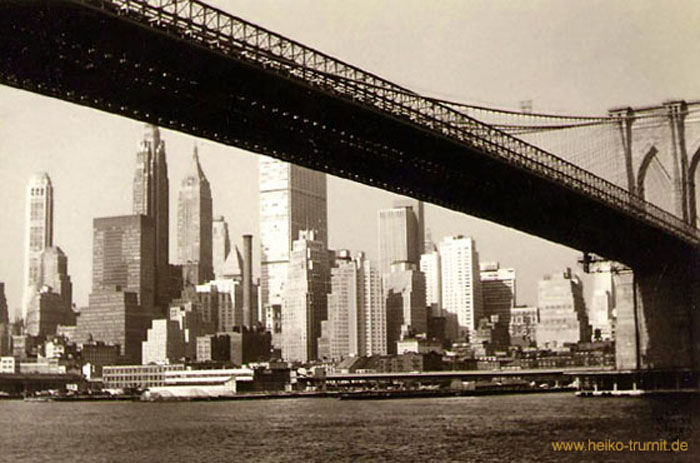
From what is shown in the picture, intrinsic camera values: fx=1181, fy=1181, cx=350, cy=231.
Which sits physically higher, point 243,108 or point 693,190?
point 693,190

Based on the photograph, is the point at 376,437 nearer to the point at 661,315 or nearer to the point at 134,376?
the point at 661,315

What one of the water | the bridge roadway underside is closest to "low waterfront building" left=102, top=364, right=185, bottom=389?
the water

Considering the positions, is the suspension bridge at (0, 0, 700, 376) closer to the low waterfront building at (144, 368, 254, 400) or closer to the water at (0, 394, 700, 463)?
the water at (0, 394, 700, 463)

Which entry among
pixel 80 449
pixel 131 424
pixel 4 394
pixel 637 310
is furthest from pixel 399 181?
pixel 4 394

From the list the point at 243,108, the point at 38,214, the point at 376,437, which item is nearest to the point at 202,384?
the point at 38,214

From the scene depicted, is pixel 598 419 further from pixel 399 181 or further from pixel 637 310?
pixel 637 310

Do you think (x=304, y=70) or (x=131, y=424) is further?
(x=131, y=424)

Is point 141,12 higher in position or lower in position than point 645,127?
lower
